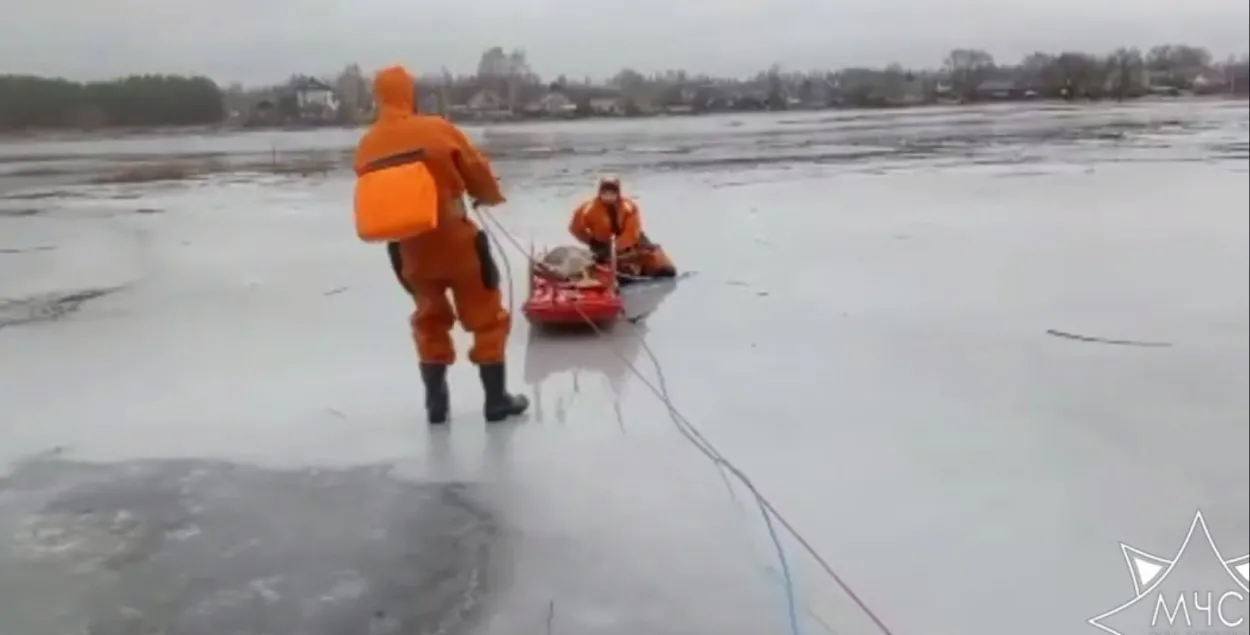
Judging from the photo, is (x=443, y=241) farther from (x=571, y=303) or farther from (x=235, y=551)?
(x=571, y=303)

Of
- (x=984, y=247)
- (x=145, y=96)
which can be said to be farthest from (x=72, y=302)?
(x=984, y=247)

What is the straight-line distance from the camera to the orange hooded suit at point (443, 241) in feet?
10.6

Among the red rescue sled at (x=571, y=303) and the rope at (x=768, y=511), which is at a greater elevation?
the red rescue sled at (x=571, y=303)

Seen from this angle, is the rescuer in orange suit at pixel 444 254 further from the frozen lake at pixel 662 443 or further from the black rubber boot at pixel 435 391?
the frozen lake at pixel 662 443

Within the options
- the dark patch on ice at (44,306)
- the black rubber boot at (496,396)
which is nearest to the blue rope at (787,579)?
the black rubber boot at (496,396)

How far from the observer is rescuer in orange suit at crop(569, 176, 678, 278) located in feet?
19.0

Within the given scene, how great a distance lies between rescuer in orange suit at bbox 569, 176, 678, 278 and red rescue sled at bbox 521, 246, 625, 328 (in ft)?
2.41

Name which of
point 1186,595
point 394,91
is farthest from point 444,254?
point 1186,595

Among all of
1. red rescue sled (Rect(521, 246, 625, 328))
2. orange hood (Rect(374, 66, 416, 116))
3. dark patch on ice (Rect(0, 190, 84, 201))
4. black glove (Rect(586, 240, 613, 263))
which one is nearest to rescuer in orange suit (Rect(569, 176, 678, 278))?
black glove (Rect(586, 240, 613, 263))

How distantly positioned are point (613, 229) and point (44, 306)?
113 inches

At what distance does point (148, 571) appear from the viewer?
2541 mm

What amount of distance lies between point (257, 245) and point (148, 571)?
20.0 feet

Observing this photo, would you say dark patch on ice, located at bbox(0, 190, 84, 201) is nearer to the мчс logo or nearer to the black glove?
the black glove

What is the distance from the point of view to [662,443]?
335cm
